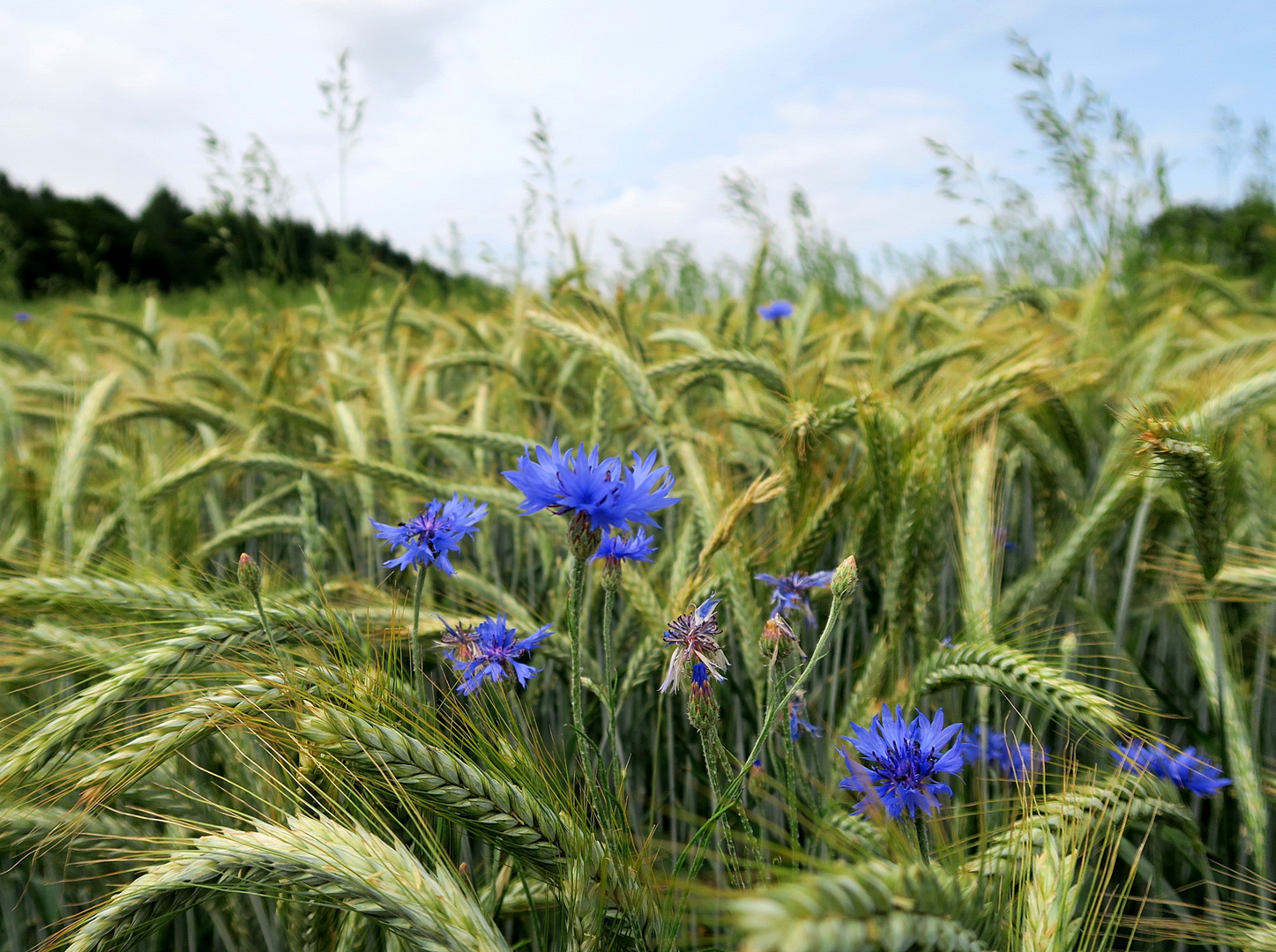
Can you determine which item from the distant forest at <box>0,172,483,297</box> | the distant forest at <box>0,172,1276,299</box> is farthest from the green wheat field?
the distant forest at <box>0,172,483,297</box>

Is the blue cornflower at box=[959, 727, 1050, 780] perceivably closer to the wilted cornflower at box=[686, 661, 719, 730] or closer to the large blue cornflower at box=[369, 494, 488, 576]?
the wilted cornflower at box=[686, 661, 719, 730]

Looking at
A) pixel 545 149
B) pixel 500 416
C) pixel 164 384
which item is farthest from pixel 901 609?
pixel 545 149

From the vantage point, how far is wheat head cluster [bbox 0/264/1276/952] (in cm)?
75

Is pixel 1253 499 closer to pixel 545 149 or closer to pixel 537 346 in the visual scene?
pixel 537 346

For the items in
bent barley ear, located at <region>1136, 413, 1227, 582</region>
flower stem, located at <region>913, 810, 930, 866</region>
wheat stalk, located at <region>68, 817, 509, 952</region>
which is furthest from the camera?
bent barley ear, located at <region>1136, 413, 1227, 582</region>

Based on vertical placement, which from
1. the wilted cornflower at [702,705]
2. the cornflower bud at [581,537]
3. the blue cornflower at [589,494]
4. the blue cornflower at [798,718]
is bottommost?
the blue cornflower at [798,718]

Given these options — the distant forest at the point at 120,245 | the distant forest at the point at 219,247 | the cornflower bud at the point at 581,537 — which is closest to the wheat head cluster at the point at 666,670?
the cornflower bud at the point at 581,537

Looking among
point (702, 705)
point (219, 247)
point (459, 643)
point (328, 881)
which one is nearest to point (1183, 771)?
point (702, 705)

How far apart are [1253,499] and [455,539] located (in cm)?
196

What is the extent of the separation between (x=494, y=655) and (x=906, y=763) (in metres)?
0.53

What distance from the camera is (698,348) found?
2.10m

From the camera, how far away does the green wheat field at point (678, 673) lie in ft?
2.47

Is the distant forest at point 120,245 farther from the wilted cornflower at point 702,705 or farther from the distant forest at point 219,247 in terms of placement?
the wilted cornflower at point 702,705

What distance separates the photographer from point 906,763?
0.90 m
